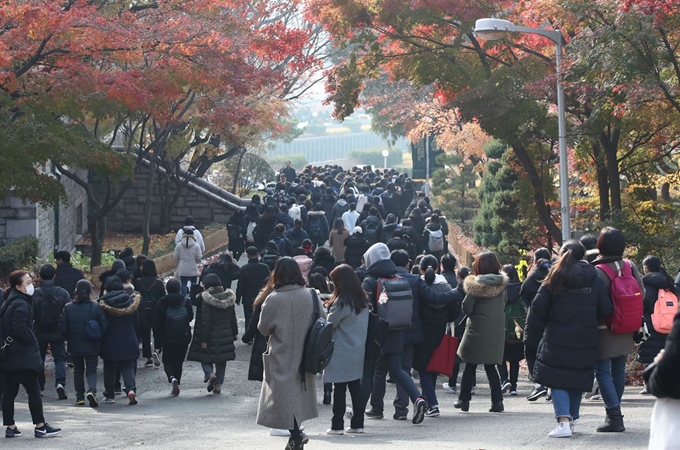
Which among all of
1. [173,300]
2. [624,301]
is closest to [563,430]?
[624,301]

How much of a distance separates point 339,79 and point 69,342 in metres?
8.90

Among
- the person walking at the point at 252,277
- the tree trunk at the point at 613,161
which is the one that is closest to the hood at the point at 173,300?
the person walking at the point at 252,277

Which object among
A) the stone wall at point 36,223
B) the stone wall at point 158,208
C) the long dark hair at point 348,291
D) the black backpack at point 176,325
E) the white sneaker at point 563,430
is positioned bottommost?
the white sneaker at point 563,430

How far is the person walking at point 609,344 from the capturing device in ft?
27.9

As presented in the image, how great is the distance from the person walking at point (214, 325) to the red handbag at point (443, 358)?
280 cm

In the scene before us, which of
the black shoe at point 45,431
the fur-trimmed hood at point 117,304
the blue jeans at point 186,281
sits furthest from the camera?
the blue jeans at point 186,281

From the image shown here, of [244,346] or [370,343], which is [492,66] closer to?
[244,346]

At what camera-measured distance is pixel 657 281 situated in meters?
10.8

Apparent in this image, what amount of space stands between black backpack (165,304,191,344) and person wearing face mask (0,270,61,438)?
266 cm

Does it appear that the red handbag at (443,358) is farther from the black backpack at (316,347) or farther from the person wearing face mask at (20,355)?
the person wearing face mask at (20,355)

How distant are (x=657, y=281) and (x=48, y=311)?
6.67 m

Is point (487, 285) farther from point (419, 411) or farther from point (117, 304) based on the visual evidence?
point (117, 304)

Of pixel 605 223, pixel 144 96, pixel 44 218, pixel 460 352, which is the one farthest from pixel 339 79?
pixel 460 352

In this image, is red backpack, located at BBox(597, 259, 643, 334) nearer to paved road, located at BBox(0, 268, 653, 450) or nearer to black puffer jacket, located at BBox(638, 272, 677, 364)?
paved road, located at BBox(0, 268, 653, 450)
